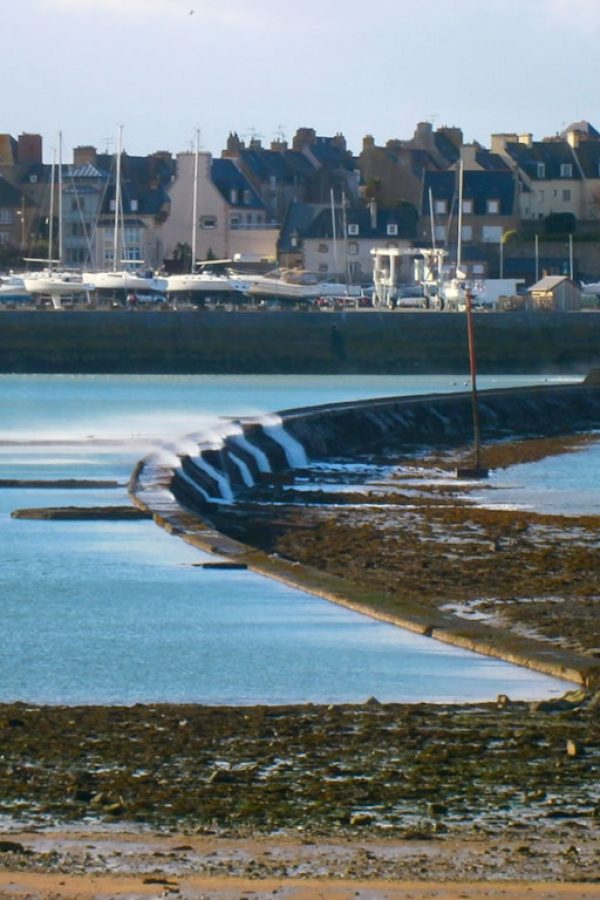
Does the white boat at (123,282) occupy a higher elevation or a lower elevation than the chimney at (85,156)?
lower

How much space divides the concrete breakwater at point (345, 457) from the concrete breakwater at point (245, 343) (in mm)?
14517

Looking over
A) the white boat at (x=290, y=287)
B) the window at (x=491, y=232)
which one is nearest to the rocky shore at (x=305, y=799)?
the white boat at (x=290, y=287)

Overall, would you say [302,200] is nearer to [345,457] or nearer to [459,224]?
[459,224]

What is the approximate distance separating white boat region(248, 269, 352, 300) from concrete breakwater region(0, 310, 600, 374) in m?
16.2

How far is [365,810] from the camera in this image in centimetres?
912

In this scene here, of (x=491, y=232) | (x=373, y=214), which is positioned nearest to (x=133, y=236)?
(x=373, y=214)

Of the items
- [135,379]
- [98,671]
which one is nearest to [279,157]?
[135,379]

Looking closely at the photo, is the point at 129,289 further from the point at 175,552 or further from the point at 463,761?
the point at 463,761

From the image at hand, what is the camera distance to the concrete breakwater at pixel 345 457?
1477cm

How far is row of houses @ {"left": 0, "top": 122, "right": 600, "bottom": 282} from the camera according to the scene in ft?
317

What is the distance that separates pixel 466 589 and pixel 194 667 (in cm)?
514

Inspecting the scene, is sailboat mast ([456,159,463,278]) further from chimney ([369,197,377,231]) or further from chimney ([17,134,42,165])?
chimney ([17,134,42,165])

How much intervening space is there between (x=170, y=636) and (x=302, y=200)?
304 feet

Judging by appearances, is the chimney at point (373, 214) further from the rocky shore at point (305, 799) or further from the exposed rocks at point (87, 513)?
the rocky shore at point (305, 799)
